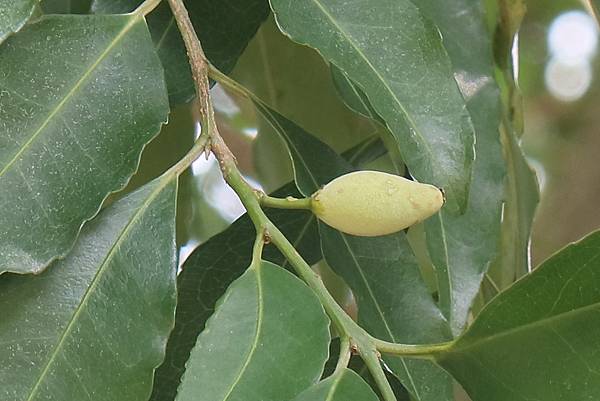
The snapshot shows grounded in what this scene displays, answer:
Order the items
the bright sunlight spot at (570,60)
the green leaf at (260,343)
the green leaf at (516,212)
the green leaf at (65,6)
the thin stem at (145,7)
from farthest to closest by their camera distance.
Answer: the bright sunlight spot at (570,60), the green leaf at (516,212), the green leaf at (65,6), the thin stem at (145,7), the green leaf at (260,343)

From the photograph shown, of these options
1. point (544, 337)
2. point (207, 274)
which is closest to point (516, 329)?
point (544, 337)

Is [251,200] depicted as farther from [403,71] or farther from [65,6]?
[65,6]

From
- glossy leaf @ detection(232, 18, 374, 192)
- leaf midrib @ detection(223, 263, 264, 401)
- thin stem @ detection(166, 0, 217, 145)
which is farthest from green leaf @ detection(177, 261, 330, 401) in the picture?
glossy leaf @ detection(232, 18, 374, 192)

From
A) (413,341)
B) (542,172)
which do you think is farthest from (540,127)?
(413,341)

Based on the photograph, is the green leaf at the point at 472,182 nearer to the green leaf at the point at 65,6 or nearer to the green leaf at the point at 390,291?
the green leaf at the point at 390,291

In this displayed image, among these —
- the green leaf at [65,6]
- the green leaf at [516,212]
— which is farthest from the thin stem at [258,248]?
the green leaf at [516,212]

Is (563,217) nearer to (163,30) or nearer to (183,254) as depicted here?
(183,254)
